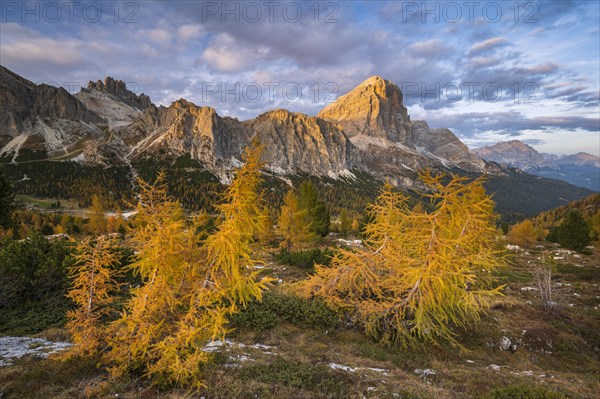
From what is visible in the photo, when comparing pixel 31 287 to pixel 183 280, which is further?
pixel 31 287

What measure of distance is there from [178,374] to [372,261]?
27.6 feet

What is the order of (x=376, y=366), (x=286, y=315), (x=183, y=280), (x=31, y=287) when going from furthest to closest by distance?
(x=31, y=287) < (x=286, y=315) < (x=376, y=366) < (x=183, y=280)

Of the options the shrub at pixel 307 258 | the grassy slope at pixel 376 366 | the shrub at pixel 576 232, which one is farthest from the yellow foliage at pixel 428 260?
the shrub at pixel 576 232

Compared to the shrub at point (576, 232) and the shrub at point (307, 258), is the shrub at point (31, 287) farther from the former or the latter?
the shrub at point (576, 232)

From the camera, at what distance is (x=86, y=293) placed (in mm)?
8938

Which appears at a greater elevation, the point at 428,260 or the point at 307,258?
the point at 428,260

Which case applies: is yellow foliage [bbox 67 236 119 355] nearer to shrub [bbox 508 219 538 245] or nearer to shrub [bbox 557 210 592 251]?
shrub [bbox 557 210 592 251]

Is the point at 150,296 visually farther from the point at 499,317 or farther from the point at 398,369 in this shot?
the point at 499,317

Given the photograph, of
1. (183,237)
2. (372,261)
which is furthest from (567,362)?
(183,237)

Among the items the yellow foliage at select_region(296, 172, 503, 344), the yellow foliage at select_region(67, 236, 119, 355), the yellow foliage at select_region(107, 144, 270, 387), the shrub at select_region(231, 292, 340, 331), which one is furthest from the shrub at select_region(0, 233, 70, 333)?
the yellow foliage at select_region(296, 172, 503, 344)

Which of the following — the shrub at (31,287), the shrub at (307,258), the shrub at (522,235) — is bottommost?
the shrub at (522,235)

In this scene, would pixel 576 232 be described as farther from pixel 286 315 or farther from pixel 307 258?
pixel 286 315

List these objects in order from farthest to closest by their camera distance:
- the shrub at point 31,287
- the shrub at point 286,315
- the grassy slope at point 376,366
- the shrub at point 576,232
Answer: the shrub at point 576,232
the shrub at point 286,315
the shrub at point 31,287
the grassy slope at point 376,366

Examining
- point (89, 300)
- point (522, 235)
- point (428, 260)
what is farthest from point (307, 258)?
point (522, 235)
